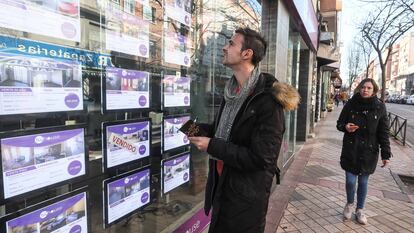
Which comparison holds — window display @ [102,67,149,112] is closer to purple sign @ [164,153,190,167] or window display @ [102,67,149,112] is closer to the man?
the man

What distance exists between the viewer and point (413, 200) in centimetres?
518

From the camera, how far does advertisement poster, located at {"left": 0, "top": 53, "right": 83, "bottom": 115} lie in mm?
1439

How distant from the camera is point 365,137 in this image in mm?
4141

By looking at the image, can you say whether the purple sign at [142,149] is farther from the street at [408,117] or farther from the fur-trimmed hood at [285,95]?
the street at [408,117]

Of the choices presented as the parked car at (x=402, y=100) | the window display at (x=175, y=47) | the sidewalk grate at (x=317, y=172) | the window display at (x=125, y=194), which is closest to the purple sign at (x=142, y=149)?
the window display at (x=125, y=194)

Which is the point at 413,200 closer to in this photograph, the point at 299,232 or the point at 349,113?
the point at 349,113

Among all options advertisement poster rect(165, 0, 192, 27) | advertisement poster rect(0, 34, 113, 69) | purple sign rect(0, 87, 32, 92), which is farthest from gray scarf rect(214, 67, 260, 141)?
purple sign rect(0, 87, 32, 92)

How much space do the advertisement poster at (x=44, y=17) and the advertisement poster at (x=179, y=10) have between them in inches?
40.7

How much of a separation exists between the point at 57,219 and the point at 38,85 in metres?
0.75

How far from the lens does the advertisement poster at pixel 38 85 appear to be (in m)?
1.44

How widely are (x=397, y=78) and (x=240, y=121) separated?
9824 cm

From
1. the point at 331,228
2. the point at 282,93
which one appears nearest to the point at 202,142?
the point at 282,93

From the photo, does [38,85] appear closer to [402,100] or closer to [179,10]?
[179,10]

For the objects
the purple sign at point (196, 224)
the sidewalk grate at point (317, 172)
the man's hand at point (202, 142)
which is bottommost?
the sidewalk grate at point (317, 172)
